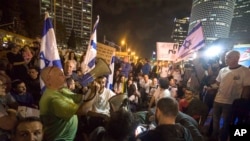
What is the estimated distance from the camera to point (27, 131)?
2.66m

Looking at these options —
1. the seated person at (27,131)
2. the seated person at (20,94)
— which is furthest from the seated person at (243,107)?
the seated person at (20,94)

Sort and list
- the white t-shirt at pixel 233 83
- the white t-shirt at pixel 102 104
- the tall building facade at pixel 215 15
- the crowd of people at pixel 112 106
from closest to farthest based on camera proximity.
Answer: the crowd of people at pixel 112 106 → the white t-shirt at pixel 233 83 → the white t-shirt at pixel 102 104 → the tall building facade at pixel 215 15

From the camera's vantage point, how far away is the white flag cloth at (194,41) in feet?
25.4

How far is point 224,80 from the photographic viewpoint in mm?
5336

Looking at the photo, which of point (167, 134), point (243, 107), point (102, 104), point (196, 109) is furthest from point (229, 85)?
point (167, 134)

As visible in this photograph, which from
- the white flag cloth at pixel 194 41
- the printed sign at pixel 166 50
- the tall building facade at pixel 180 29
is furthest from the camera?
the tall building facade at pixel 180 29

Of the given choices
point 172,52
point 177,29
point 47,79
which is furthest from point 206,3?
point 47,79

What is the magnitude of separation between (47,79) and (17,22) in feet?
114

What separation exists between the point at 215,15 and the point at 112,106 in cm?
12200

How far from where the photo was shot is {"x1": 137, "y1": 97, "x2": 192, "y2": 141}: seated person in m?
2.83

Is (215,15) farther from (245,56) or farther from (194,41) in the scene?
(194,41)

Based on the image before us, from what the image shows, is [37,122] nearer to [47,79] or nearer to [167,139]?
[47,79]

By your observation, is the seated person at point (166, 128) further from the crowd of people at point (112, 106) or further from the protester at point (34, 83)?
the protester at point (34, 83)

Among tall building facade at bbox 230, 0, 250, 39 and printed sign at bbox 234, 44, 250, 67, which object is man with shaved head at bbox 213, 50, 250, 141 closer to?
printed sign at bbox 234, 44, 250, 67
